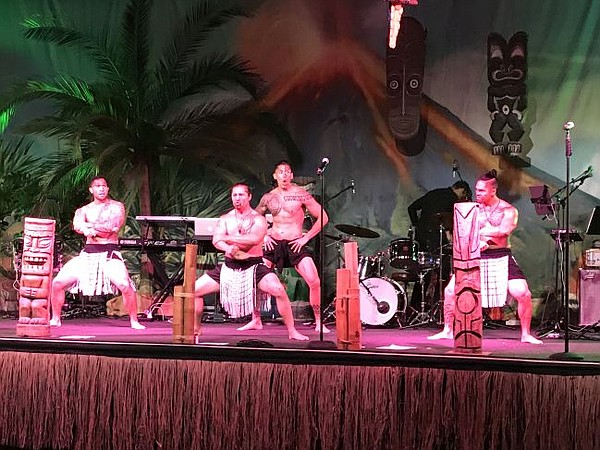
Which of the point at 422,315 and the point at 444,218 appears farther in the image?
the point at 422,315

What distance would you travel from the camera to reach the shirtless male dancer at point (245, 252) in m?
6.86

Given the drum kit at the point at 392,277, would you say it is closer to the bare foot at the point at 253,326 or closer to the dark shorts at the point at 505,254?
the bare foot at the point at 253,326

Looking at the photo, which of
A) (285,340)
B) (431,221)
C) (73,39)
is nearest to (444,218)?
(431,221)

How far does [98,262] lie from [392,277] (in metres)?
3.65

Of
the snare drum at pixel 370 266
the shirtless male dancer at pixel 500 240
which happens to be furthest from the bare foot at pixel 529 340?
the snare drum at pixel 370 266

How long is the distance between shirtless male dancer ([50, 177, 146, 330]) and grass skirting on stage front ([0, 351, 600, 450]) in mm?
1943

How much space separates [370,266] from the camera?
31.7 ft

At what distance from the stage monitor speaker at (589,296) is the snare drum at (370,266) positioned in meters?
2.28

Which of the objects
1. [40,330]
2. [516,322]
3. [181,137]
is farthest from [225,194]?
[40,330]

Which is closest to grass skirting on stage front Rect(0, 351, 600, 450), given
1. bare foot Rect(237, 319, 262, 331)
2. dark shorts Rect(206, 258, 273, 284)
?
dark shorts Rect(206, 258, 273, 284)

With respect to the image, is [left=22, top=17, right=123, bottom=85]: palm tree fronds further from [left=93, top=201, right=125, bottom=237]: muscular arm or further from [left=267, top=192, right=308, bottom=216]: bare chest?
[left=267, top=192, right=308, bottom=216]: bare chest

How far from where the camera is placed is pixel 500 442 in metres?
4.81

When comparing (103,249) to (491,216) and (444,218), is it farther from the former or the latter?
(444,218)

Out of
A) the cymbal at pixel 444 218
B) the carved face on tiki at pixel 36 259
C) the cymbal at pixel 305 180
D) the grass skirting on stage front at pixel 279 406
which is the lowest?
the grass skirting on stage front at pixel 279 406
